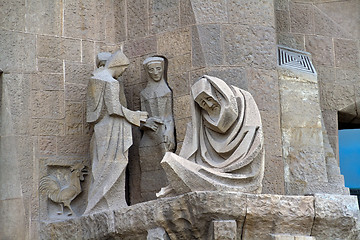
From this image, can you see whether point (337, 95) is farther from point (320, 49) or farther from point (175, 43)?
point (175, 43)

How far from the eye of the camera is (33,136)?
38.9 feet

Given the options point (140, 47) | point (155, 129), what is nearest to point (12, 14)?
point (140, 47)

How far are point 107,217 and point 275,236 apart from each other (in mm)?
1803

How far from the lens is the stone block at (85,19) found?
40.4 feet

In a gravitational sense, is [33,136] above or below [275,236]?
above

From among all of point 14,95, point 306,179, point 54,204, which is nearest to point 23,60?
point 14,95

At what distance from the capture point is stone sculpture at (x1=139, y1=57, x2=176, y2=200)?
1166 centimetres

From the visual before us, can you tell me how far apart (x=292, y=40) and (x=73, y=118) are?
9.21 feet

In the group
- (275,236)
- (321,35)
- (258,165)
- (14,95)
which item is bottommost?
(275,236)

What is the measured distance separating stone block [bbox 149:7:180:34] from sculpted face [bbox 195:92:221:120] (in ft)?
4.25

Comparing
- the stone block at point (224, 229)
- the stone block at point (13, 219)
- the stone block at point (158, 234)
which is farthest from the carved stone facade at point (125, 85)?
the stone block at point (224, 229)

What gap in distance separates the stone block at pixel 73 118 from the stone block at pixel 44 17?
2.87 ft

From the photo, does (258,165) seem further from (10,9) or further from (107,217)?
(10,9)

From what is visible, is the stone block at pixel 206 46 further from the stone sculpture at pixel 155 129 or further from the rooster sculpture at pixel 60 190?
the rooster sculpture at pixel 60 190
